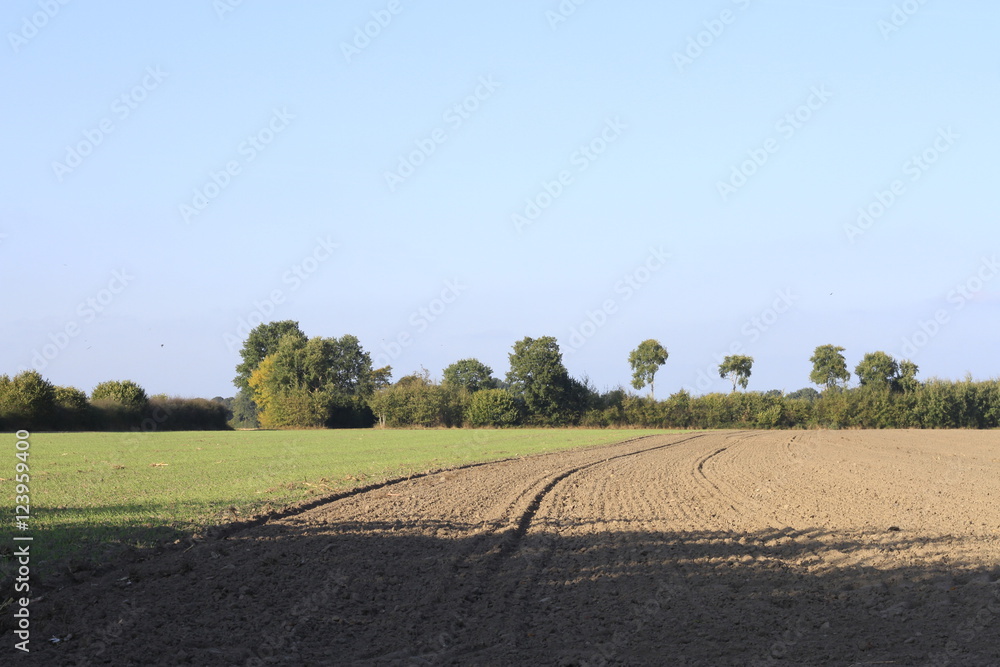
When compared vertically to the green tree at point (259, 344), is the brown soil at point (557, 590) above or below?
below

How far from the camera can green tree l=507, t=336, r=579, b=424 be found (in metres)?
71.4

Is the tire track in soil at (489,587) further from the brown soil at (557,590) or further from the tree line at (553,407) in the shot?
the tree line at (553,407)

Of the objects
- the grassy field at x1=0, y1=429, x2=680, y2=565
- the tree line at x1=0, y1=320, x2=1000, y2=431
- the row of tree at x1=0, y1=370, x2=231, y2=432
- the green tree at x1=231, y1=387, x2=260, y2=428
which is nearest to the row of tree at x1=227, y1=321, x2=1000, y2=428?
the tree line at x1=0, y1=320, x2=1000, y2=431

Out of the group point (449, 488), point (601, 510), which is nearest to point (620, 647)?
point (601, 510)

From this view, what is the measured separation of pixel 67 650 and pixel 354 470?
51.8ft

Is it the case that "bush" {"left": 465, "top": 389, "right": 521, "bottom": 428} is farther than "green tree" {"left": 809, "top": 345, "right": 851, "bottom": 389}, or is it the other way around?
"green tree" {"left": 809, "top": 345, "right": 851, "bottom": 389}

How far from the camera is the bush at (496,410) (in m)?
70.6

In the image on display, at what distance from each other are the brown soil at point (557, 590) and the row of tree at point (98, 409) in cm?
4852

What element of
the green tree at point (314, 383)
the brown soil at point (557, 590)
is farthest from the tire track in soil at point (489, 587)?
the green tree at point (314, 383)

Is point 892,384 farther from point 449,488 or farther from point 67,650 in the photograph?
point 67,650

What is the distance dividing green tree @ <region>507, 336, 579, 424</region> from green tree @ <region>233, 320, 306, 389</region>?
134 ft

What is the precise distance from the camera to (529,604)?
7.58m

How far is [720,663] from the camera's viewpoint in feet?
19.6

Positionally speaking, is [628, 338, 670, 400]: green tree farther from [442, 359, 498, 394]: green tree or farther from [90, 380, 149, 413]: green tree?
[90, 380, 149, 413]: green tree
